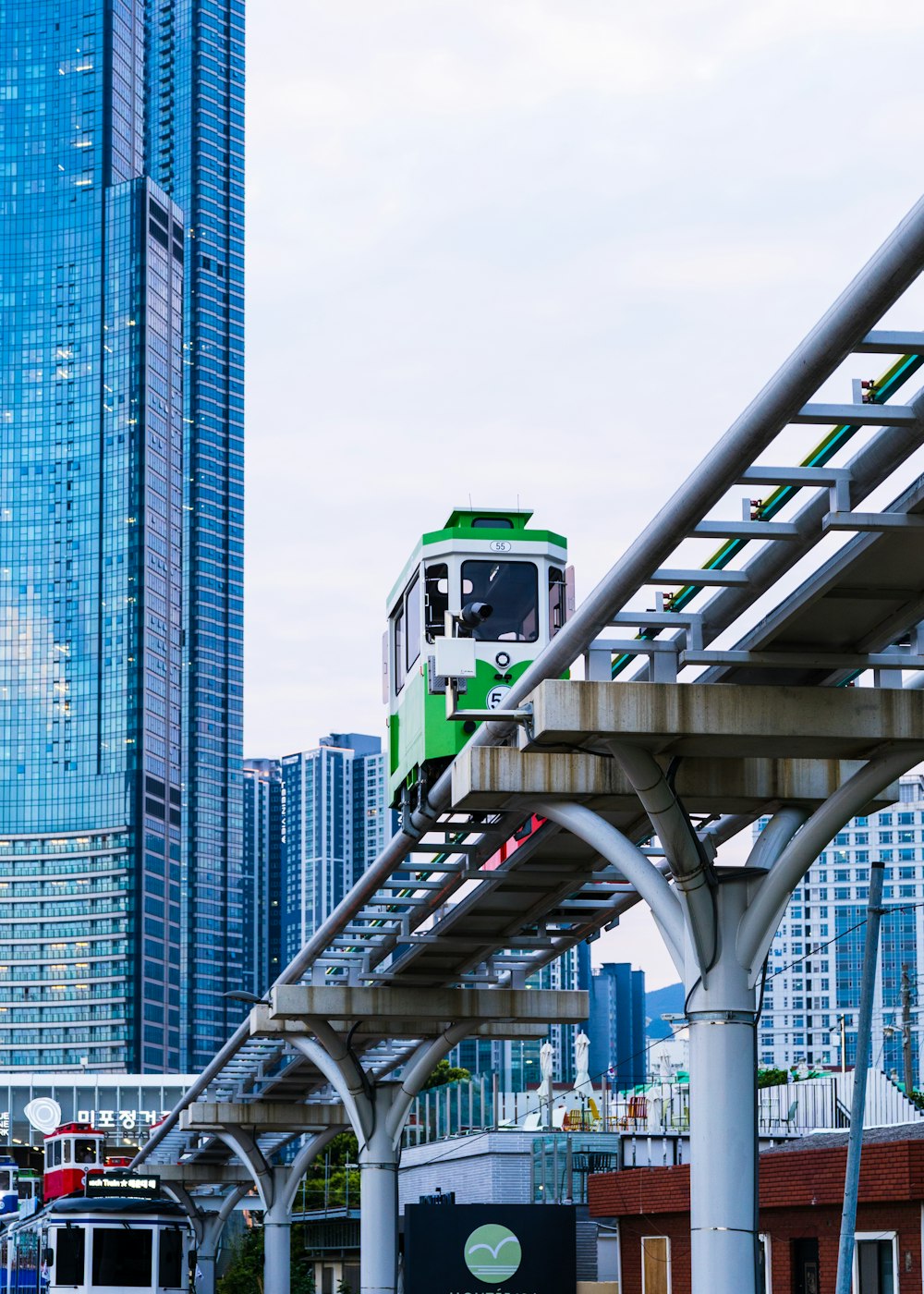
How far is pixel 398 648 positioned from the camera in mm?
30547

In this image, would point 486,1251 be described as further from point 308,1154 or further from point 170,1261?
point 308,1154

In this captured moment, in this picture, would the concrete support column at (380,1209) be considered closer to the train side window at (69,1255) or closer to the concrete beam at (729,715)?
the train side window at (69,1255)

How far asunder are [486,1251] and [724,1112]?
19.9m

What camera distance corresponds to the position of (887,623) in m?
18.1

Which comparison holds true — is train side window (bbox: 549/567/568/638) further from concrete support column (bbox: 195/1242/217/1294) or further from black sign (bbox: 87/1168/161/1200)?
concrete support column (bbox: 195/1242/217/1294)

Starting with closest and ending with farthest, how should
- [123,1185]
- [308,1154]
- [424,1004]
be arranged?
[123,1185] → [424,1004] → [308,1154]

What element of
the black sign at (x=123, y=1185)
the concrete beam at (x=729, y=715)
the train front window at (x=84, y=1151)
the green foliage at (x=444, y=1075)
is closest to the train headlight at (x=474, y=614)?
the concrete beam at (x=729, y=715)

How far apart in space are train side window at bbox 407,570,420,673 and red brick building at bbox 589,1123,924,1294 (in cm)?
985

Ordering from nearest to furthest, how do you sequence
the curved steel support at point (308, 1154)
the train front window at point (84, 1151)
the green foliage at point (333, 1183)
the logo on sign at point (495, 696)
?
the logo on sign at point (495, 696)
the train front window at point (84, 1151)
the curved steel support at point (308, 1154)
the green foliage at point (333, 1183)

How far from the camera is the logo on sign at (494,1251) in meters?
37.8

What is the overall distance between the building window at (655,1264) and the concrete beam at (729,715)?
22.4 meters

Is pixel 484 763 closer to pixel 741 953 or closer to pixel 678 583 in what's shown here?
pixel 741 953


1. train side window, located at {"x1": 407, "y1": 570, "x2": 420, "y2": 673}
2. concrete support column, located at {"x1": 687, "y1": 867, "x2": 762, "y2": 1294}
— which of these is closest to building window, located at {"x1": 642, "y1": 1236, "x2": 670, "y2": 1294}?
train side window, located at {"x1": 407, "y1": 570, "x2": 420, "y2": 673}

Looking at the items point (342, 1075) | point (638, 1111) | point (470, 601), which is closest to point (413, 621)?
point (470, 601)
